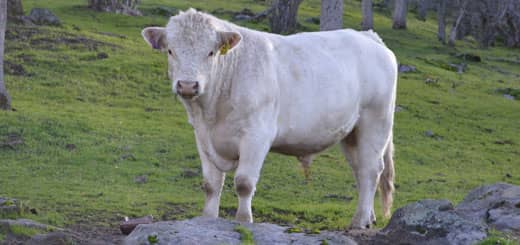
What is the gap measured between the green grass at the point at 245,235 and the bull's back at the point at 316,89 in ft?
5.64

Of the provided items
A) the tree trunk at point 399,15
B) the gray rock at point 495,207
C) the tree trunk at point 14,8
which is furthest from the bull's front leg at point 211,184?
the tree trunk at point 399,15

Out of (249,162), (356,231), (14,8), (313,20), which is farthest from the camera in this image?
(313,20)

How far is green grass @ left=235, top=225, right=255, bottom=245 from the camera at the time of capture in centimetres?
804

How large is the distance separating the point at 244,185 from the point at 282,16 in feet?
77.0

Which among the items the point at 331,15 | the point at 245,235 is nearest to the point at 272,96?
the point at 245,235

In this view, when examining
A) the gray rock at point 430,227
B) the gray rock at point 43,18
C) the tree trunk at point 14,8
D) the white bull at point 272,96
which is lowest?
the gray rock at point 43,18

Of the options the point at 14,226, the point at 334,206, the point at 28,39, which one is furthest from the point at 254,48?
the point at 28,39

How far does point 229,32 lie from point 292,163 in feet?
25.4

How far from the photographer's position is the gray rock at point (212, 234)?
7.89 meters

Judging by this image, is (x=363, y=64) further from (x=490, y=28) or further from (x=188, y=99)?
(x=490, y=28)

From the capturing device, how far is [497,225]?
962 centimetres

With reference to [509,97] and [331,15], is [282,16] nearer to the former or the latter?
[509,97]

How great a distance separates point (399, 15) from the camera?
140 feet

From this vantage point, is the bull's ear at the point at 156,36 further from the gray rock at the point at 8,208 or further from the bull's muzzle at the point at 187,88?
the gray rock at the point at 8,208
